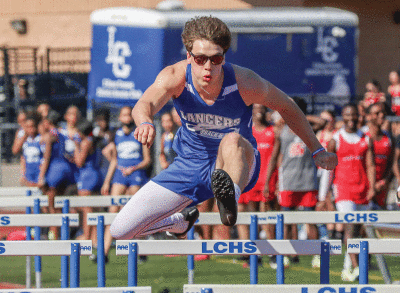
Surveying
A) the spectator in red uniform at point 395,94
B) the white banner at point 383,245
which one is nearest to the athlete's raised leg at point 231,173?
the white banner at point 383,245

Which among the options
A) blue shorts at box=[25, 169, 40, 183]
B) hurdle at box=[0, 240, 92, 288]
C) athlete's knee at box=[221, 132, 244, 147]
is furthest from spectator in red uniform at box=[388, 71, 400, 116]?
hurdle at box=[0, 240, 92, 288]

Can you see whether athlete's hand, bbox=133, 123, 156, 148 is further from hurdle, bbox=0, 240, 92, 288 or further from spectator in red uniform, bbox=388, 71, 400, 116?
spectator in red uniform, bbox=388, 71, 400, 116

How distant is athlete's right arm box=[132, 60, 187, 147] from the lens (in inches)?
167

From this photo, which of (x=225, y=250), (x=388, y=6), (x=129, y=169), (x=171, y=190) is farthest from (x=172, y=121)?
(x=388, y=6)

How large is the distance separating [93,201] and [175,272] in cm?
196

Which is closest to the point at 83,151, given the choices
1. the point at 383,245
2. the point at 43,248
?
the point at 43,248

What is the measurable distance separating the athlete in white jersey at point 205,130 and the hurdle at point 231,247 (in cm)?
19

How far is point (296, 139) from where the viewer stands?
9367 mm

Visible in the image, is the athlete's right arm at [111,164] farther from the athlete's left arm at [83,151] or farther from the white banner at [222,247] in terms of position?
Result: the white banner at [222,247]

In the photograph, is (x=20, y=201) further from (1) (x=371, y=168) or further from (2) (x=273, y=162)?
(1) (x=371, y=168)

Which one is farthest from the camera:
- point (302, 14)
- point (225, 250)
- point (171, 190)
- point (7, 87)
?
point (7, 87)

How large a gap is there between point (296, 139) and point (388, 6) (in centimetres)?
1450

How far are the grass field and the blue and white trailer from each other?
18.6ft

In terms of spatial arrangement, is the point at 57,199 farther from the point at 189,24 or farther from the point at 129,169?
the point at 189,24
